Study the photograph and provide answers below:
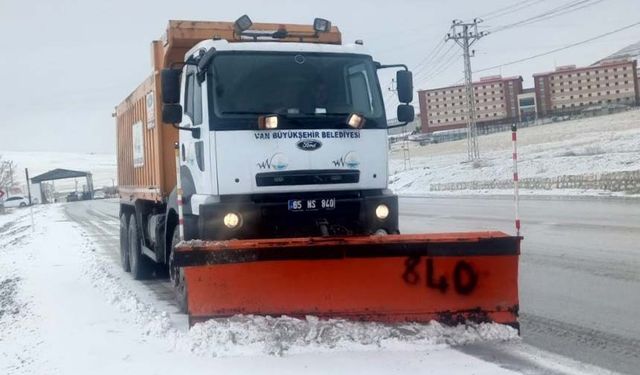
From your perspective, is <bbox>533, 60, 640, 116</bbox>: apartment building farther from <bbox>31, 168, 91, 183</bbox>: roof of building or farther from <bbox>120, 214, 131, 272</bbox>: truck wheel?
<bbox>120, 214, 131, 272</bbox>: truck wheel

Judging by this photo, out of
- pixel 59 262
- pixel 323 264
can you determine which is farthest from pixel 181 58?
pixel 59 262

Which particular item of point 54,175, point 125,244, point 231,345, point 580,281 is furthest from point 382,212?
point 54,175

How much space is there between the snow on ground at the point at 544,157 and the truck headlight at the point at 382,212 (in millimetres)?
21696

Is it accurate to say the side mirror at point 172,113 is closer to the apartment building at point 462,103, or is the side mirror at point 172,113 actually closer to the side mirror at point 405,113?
the side mirror at point 405,113

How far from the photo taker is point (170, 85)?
759 cm

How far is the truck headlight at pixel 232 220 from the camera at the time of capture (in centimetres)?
693

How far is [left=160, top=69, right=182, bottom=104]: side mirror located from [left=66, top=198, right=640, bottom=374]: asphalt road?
9.24 feet

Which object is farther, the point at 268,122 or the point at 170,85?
the point at 170,85

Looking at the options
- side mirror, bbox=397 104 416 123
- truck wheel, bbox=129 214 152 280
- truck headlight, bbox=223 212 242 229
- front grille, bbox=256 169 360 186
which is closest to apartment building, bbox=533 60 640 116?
truck wheel, bbox=129 214 152 280

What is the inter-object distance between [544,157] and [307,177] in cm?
3618

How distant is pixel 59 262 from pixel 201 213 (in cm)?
876

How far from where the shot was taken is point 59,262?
14.7 m

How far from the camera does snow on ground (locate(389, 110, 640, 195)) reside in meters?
34.6

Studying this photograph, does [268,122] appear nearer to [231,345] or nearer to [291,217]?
[291,217]
